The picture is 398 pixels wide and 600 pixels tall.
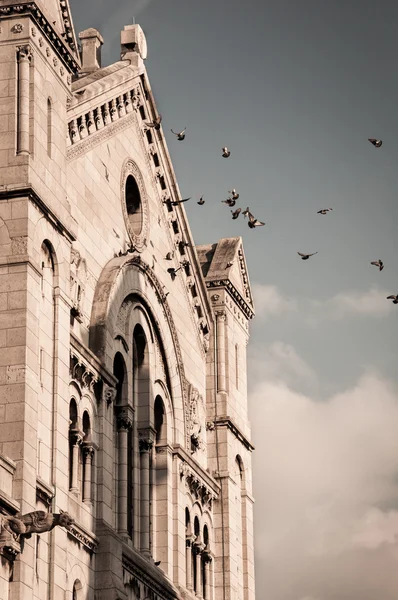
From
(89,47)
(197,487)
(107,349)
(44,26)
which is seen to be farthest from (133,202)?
(44,26)

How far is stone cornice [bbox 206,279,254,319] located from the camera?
7000 centimetres

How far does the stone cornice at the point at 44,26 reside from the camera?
49500mm

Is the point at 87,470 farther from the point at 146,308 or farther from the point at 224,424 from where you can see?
the point at 224,424

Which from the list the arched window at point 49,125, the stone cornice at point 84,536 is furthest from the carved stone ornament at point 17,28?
the stone cornice at point 84,536

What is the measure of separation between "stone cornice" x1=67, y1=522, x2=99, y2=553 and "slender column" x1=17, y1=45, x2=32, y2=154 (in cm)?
1104

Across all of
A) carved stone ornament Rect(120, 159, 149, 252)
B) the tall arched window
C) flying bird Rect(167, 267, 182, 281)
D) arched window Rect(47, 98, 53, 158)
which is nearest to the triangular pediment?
flying bird Rect(167, 267, 182, 281)

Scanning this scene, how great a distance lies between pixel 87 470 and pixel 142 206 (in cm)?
1277

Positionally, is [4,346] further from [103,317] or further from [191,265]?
[191,265]

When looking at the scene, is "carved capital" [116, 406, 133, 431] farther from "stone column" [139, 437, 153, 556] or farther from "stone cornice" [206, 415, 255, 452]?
"stone cornice" [206, 415, 255, 452]

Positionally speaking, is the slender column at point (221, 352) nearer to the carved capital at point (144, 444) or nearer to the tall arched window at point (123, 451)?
the carved capital at point (144, 444)

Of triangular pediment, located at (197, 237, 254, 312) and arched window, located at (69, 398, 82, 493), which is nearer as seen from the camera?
arched window, located at (69, 398, 82, 493)

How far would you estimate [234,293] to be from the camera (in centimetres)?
7131

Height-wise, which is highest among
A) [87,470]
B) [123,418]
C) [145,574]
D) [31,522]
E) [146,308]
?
[146,308]

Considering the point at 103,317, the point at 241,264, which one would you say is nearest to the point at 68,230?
Answer: the point at 103,317
